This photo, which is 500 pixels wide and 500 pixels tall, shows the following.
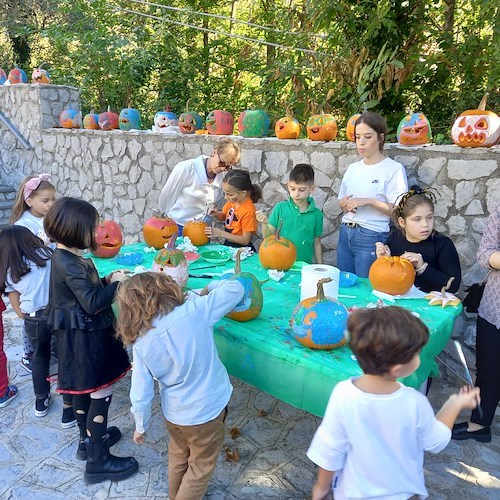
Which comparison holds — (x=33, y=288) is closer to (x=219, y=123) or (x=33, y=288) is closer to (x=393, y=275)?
(x=393, y=275)

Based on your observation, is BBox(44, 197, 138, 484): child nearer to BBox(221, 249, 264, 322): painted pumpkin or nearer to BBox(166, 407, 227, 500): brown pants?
BBox(166, 407, 227, 500): brown pants

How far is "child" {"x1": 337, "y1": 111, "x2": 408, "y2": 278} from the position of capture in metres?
3.77

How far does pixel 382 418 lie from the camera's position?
1.55 metres

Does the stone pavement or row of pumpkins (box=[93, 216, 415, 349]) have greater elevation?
row of pumpkins (box=[93, 216, 415, 349])

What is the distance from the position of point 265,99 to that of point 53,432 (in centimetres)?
536

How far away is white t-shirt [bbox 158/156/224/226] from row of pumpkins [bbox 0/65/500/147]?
3.67 feet

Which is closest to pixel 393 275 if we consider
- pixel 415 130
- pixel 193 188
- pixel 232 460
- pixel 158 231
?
pixel 232 460

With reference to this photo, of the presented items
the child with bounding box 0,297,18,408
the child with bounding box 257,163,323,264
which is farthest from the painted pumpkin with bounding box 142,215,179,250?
the child with bounding box 0,297,18,408

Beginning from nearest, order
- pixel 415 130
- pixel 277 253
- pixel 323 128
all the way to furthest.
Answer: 1. pixel 277 253
2. pixel 415 130
3. pixel 323 128

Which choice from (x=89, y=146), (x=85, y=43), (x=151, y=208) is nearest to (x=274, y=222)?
(x=151, y=208)

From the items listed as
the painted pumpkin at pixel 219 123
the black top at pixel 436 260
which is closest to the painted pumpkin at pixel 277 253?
the black top at pixel 436 260

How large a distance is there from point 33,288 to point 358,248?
8.01ft

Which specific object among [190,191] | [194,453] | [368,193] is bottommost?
[194,453]

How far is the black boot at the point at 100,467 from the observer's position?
109 inches
